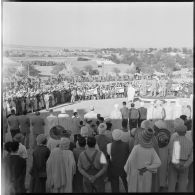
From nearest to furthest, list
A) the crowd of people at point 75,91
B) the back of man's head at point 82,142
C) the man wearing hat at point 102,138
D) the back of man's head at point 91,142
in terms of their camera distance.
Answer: the back of man's head at point 91,142 < the back of man's head at point 82,142 < the man wearing hat at point 102,138 < the crowd of people at point 75,91

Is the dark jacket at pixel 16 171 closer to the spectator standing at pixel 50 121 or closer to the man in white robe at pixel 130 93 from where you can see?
the spectator standing at pixel 50 121

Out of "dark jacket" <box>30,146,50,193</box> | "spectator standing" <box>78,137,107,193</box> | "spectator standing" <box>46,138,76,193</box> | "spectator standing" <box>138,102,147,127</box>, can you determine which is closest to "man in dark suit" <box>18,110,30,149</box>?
"dark jacket" <box>30,146,50,193</box>

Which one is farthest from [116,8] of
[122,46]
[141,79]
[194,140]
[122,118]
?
[194,140]

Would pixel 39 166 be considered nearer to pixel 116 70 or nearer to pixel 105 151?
pixel 105 151

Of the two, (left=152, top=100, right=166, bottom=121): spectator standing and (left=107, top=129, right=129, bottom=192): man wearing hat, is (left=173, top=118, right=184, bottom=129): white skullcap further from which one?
(left=107, top=129, right=129, bottom=192): man wearing hat

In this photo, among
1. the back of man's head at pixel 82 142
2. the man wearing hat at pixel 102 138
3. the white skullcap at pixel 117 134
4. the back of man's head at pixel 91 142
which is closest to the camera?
the back of man's head at pixel 91 142

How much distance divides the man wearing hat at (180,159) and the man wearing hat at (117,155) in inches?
24.3

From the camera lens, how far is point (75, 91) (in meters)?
6.29

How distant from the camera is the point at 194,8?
606 cm

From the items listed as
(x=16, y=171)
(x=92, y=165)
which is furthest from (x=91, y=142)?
(x=16, y=171)

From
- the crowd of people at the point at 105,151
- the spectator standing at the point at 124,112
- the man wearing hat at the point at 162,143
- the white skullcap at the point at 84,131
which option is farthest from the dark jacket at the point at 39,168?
the man wearing hat at the point at 162,143

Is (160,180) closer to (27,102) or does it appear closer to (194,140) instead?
(194,140)

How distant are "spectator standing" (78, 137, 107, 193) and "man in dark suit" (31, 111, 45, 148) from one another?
691 millimetres

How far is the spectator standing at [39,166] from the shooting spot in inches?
231
